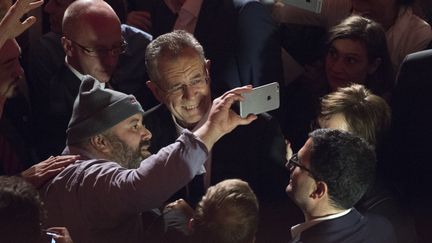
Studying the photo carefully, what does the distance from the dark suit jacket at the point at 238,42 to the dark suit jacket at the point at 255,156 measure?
0.92ft

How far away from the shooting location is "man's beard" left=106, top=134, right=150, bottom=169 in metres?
2.44

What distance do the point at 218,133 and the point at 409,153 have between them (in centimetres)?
70

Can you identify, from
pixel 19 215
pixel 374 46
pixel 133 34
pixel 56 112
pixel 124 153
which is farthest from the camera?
pixel 133 34

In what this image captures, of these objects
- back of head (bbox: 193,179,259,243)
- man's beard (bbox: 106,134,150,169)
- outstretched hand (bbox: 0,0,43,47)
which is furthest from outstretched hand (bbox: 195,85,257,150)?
outstretched hand (bbox: 0,0,43,47)

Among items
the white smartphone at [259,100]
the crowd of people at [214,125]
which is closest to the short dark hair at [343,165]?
the crowd of people at [214,125]

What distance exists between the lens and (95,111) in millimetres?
2424

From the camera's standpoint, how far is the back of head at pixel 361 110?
8.51 ft

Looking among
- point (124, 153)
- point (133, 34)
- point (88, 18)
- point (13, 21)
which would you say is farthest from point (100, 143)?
point (133, 34)

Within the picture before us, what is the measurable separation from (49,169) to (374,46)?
120 cm

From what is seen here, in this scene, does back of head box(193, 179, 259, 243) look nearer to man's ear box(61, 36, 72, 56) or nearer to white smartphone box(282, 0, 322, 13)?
white smartphone box(282, 0, 322, 13)

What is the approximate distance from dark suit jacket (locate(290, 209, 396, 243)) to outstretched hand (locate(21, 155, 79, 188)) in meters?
0.68

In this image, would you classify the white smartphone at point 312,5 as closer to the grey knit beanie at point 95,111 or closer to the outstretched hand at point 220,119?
the outstretched hand at point 220,119

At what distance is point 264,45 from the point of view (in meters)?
3.00

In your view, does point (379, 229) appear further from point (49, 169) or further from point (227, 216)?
point (49, 169)
